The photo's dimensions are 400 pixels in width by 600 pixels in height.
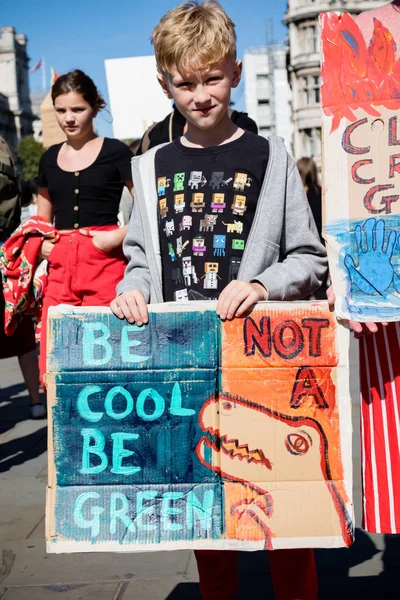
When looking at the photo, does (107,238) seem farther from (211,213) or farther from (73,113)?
(211,213)

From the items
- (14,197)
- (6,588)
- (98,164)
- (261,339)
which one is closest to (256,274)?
(261,339)

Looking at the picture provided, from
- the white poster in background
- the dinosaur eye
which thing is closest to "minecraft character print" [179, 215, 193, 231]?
the dinosaur eye

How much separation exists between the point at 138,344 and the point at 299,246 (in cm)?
56

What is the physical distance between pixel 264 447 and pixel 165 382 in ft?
0.96

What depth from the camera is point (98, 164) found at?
4480 mm

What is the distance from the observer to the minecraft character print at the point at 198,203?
256 centimetres

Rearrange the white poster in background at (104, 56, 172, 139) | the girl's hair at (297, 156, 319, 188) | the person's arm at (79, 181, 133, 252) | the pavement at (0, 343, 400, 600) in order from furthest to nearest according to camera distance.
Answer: the white poster in background at (104, 56, 172, 139) → the girl's hair at (297, 156, 319, 188) → the person's arm at (79, 181, 133, 252) → the pavement at (0, 343, 400, 600)

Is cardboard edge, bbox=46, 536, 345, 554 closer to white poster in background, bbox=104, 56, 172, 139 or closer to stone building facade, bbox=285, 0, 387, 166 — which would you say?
white poster in background, bbox=104, 56, 172, 139

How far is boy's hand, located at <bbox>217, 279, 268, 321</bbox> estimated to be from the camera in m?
2.31

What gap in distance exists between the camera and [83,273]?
14.4 ft

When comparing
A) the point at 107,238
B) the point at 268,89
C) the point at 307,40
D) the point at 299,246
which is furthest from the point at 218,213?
the point at 268,89

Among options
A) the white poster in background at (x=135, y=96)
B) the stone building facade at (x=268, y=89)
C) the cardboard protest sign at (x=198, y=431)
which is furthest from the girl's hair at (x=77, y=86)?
the stone building facade at (x=268, y=89)

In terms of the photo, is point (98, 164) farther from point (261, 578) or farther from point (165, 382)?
point (165, 382)

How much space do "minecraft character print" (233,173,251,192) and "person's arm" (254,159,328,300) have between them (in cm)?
11
